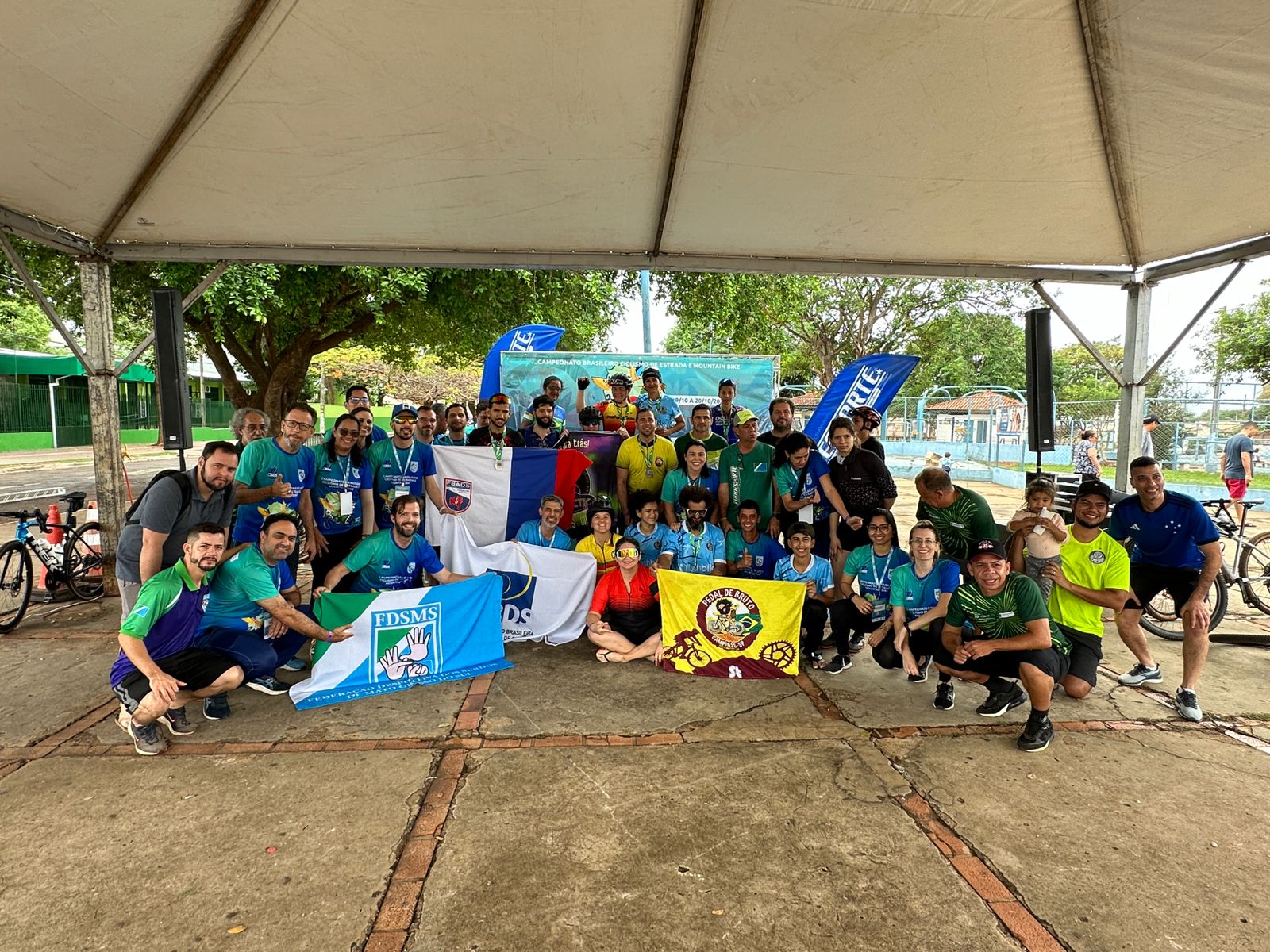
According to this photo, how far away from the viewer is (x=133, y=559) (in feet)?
12.8

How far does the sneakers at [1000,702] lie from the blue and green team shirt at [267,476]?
15.2ft

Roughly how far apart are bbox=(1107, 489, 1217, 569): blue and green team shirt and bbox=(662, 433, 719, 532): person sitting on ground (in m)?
3.02

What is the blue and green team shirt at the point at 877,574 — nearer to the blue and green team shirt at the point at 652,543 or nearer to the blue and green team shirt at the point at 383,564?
→ the blue and green team shirt at the point at 652,543

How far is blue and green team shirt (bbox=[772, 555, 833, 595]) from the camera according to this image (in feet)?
16.2

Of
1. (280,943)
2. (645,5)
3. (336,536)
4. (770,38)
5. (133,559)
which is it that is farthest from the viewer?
(336,536)

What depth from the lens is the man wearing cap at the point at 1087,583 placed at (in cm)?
414

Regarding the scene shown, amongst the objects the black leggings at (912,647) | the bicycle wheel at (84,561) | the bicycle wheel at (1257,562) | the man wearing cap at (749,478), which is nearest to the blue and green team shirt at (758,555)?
the man wearing cap at (749,478)

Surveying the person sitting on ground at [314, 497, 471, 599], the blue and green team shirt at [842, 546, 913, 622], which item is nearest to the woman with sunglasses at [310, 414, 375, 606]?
the person sitting on ground at [314, 497, 471, 599]

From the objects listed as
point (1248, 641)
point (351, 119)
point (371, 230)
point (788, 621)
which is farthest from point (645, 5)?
point (1248, 641)

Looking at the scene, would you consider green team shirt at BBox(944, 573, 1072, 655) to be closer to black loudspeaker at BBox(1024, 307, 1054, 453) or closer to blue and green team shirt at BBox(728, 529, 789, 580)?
blue and green team shirt at BBox(728, 529, 789, 580)

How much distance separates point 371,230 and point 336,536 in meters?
2.68

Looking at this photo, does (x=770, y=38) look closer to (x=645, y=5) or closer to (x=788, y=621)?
(x=645, y=5)

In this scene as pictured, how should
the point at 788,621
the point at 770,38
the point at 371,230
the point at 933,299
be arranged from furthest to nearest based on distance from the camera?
1. the point at 933,299
2. the point at 371,230
3. the point at 788,621
4. the point at 770,38

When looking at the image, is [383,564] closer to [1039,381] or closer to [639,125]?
[639,125]
